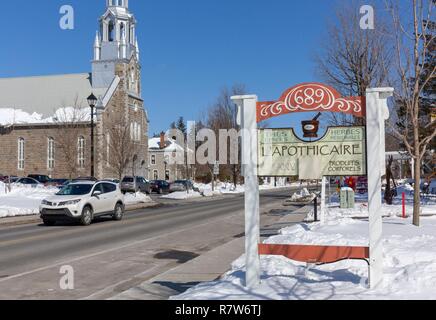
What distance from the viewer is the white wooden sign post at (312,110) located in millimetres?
7156

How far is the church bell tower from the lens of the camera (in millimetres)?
71812

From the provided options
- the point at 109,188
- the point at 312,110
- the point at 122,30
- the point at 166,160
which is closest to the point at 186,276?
the point at 312,110

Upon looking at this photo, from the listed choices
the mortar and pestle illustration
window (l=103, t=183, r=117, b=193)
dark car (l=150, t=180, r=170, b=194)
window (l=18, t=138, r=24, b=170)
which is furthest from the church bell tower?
the mortar and pestle illustration

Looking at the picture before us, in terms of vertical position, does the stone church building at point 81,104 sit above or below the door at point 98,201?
above

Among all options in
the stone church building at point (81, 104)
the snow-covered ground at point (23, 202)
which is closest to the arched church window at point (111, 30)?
the stone church building at point (81, 104)

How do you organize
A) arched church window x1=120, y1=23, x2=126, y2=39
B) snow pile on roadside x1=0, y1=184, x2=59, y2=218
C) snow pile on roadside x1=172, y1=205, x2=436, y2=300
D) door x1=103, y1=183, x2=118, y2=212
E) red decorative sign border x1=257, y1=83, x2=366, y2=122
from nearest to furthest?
snow pile on roadside x1=172, y1=205, x2=436, y2=300
red decorative sign border x1=257, y1=83, x2=366, y2=122
door x1=103, y1=183, x2=118, y2=212
snow pile on roadside x1=0, y1=184, x2=59, y2=218
arched church window x1=120, y1=23, x2=126, y2=39

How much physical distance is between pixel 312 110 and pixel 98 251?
7.57 metres

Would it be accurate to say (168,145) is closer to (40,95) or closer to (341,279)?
(40,95)

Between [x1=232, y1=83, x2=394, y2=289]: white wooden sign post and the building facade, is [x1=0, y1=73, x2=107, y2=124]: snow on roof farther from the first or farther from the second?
[x1=232, y1=83, x2=394, y2=289]: white wooden sign post

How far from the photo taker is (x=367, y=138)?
7.29m

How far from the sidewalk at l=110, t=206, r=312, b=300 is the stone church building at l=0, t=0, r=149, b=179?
53.0 meters

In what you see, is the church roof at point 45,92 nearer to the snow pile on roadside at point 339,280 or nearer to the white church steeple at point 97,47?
the white church steeple at point 97,47

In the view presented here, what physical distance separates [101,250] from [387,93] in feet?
27.8

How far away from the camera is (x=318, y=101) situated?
7375mm
